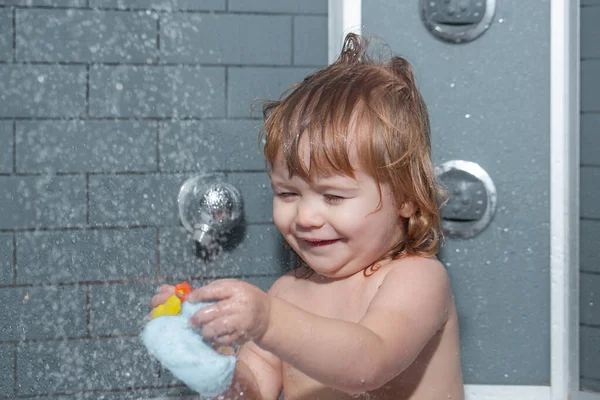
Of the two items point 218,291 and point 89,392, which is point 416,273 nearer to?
point 218,291

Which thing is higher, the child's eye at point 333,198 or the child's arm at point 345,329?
the child's eye at point 333,198

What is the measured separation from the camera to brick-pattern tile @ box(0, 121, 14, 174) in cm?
194

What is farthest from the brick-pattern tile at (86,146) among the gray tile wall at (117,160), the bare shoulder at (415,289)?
the bare shoulder at (415,289)

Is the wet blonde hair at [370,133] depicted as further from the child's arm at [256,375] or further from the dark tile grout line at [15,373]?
the dark tile grout line at [15,373]

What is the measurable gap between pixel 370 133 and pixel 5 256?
114 centimetres

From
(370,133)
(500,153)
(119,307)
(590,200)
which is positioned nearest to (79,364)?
(119,307)

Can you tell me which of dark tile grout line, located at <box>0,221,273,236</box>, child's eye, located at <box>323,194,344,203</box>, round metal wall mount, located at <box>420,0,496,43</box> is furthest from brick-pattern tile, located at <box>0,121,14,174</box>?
round metal wall mount, located at <box>420,0,496,43</box>

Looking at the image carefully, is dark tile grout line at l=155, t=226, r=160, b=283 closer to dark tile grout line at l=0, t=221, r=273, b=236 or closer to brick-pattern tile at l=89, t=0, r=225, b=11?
dark tile grout line at l=0, t=221, r=273, b=236

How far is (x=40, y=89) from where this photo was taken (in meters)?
1.95

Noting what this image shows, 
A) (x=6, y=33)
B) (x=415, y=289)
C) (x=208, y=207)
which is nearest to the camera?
(x=415, y=289)

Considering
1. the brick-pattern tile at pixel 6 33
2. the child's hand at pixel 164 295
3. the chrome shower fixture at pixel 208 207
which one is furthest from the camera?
the brick-pattern tile at pixel 6 33

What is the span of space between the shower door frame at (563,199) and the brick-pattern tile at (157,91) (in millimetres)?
469

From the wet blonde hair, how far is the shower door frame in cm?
30

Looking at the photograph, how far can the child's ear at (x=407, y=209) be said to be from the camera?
1434 millimetres
